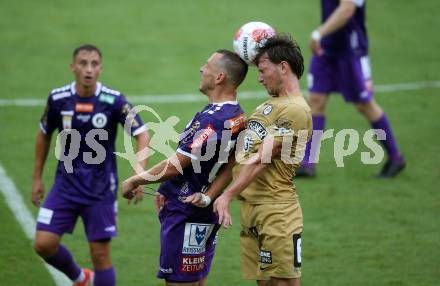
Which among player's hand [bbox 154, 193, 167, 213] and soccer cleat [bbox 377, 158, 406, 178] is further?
soccer cleat [bbox 377, 158, 406, 178]

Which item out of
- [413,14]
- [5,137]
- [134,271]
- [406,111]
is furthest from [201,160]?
[413,14]

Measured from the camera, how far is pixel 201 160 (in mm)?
6910

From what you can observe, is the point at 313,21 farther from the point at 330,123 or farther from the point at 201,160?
the point at 201,160

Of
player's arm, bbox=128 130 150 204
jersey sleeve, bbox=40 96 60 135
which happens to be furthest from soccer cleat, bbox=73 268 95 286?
jersey sleeve, bbox=40 96 60 135

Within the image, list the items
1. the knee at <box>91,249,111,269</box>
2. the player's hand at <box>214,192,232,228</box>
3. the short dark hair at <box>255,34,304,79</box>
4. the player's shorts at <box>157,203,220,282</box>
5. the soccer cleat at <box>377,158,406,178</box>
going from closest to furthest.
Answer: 1. the player's hand at <box>214,192,232,228</box>
2. the short dark hair at <box>255,34,304,79</box>
3. the player's shorts at <box>157,203,220,282</box>
4. the knee at <box>91,249,111,269</box>
5. the soccer cleat at <box>377,158,406,178</box>

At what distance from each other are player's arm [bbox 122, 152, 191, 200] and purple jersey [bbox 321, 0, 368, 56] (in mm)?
5218

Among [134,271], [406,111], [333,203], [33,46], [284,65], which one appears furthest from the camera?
[33,46]

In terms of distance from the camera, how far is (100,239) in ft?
26.4

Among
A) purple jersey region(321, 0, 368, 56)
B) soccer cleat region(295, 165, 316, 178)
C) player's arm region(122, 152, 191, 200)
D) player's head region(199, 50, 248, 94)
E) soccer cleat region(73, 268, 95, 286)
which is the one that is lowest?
soccer cleat region(73, 268, 95, 286)

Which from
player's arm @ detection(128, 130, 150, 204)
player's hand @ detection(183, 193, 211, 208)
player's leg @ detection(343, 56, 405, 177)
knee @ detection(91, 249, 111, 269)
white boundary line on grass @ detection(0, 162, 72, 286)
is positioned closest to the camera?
player's hand @ detection(183, 193, 211, 208)

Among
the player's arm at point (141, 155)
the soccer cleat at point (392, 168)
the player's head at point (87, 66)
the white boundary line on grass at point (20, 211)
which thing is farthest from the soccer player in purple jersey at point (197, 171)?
the soccer cleat at point (392, 168)

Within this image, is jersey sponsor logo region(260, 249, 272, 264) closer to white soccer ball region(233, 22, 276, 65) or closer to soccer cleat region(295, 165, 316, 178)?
white soccer ball region(233, 22, 276, 65)

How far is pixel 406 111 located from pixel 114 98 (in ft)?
23.5

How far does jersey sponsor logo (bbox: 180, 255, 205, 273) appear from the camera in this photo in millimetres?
6996
